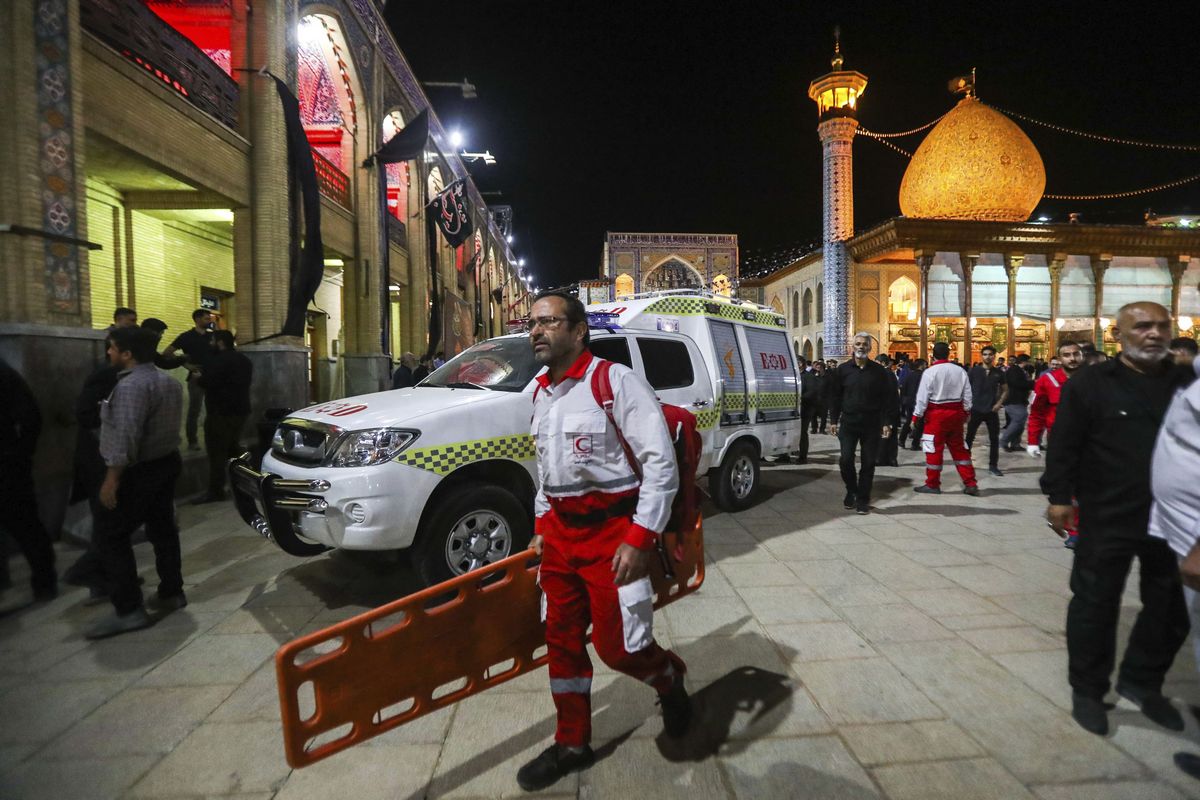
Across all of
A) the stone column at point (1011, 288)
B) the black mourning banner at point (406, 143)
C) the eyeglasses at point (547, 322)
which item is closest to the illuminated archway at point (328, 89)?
the black mourning banner at point (406, 143)

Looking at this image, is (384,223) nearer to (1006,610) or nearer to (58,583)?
(58,583)

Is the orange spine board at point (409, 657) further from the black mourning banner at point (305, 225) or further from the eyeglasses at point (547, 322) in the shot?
the black mourning banner at point (305, 225)

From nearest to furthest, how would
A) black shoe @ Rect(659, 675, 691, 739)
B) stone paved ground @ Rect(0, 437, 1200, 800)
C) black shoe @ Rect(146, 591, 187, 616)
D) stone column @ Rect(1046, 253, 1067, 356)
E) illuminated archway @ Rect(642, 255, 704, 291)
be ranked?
stone paved ground @ Rect(0, 437, 1200, 800)
black shoe @ Rect(659, 675, 691, 739)
black shoe @ Rect(146, 591, 187, 616)
stone column @ Rect(1046, 253, 1067, 356)
illuminated archway @ Rect(642, 255, 704, 291)

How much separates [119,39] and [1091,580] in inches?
408

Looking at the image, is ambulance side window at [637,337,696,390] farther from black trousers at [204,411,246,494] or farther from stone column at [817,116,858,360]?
stone column at [817,116,858,360]

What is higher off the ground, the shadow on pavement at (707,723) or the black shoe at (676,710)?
the black shoe at (676,710)

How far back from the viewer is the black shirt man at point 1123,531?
8.79ft

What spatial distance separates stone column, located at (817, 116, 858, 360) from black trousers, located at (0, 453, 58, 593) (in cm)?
2760

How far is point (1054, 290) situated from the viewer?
27.4m

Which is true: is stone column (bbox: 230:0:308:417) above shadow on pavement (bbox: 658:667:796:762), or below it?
above

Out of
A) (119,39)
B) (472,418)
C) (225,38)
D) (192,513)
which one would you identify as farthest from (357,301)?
(472,418)

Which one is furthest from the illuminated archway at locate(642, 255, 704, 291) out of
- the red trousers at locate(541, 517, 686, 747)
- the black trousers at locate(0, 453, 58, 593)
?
the red trousers at locate(541, 517, 686, 747)

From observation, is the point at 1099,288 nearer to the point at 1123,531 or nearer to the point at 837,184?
the point at 837,184

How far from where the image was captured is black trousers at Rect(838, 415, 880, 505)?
6684mm
